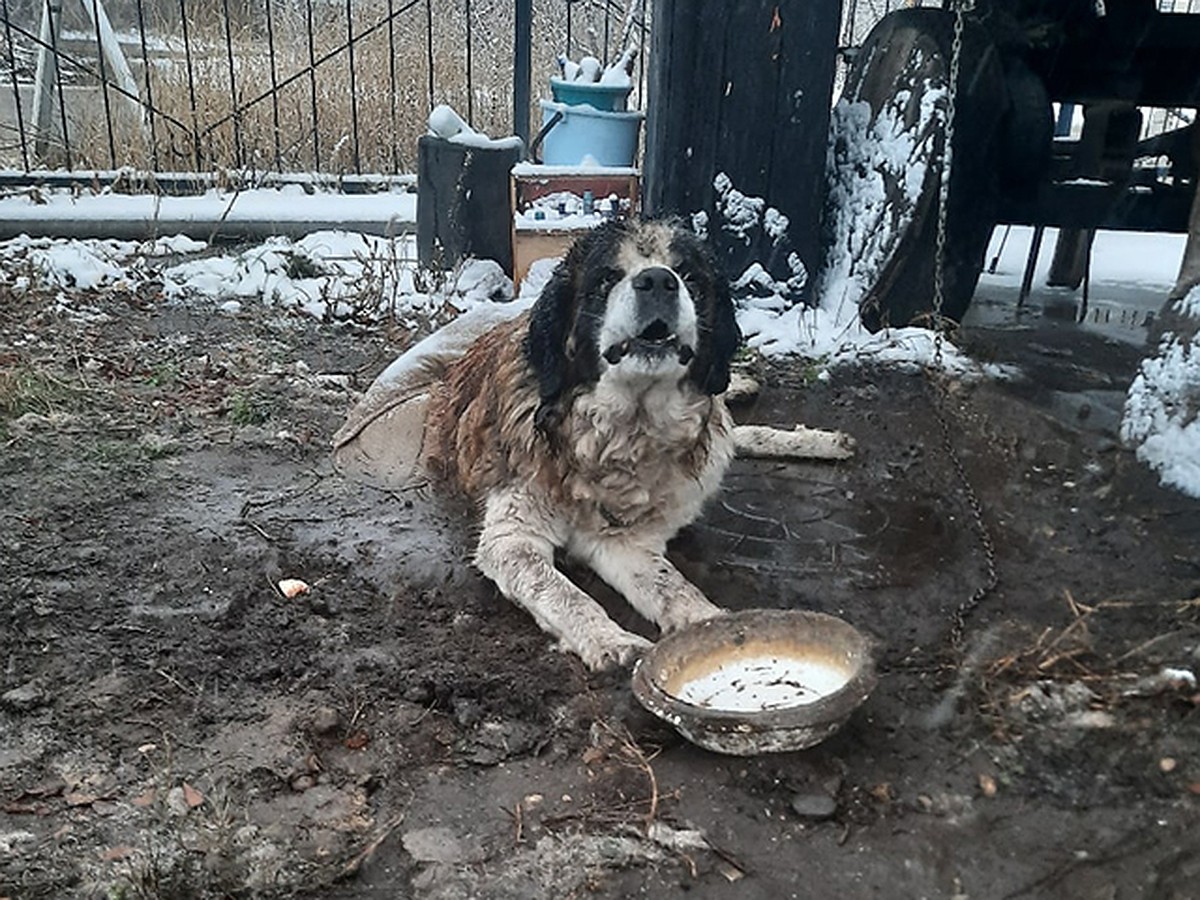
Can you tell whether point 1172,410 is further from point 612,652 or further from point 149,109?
point 149,109

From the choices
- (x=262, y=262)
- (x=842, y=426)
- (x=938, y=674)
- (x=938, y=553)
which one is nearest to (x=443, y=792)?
(x=938, y=674)

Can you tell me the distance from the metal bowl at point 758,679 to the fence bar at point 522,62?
229 inches

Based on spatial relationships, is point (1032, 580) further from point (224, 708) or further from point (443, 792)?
point (224, 708)

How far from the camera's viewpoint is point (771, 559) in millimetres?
3590

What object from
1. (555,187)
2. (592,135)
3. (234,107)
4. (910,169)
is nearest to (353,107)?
(234,107)

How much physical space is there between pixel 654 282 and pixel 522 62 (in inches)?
206

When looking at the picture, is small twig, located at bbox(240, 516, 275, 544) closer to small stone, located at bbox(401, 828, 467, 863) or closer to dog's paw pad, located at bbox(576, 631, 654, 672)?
dog's paw pad, located at bbox(576, 631, 654, 672)

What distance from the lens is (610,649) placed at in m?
2.91

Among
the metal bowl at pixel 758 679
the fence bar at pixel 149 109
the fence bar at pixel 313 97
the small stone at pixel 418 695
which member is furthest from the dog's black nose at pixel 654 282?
the fence bar at pixel 149 109

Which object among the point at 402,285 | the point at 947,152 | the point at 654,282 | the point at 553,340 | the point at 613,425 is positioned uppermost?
the point at 947,152

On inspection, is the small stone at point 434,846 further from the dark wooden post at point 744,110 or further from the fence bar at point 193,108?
the fence bar at point 193,108

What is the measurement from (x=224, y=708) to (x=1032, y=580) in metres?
2.32

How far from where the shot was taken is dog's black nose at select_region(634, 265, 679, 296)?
10.3 ft

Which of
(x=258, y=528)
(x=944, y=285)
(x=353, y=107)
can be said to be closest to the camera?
(x=258, y=528)
